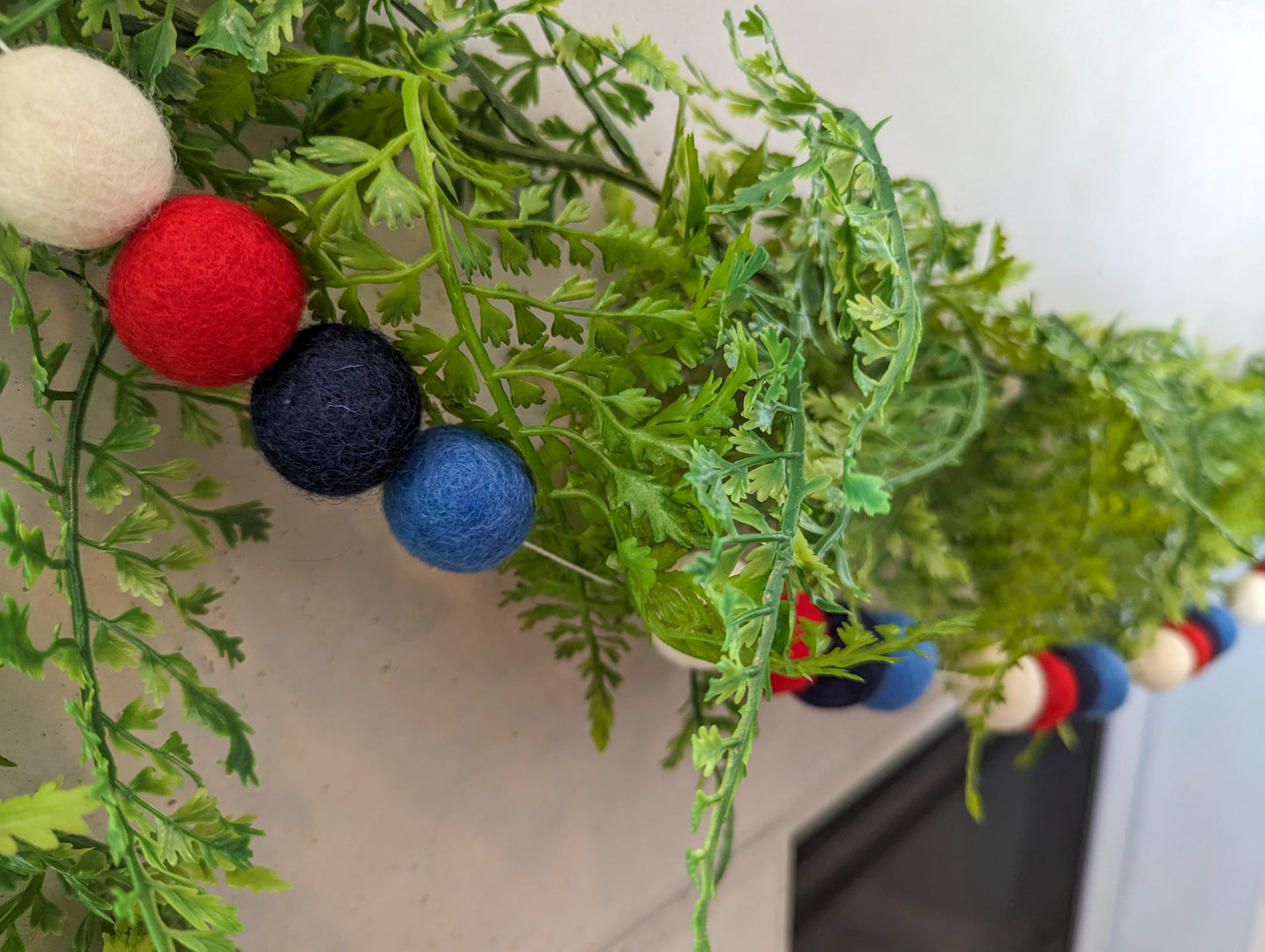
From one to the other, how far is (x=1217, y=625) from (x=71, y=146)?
942 mm

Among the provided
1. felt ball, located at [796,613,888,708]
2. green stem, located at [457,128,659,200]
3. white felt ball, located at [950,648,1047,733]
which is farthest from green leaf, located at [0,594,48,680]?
white felt ball, located at [950,648,1047,733]

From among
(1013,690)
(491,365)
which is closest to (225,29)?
(491,365)

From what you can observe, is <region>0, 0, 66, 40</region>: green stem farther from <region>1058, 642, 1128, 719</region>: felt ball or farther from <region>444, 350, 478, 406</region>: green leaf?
<region>1058, 642, 1128, 719</region>: felt ball

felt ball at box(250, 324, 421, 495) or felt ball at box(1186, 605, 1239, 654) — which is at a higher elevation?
felt ball at box(250, 324, 421, 495)

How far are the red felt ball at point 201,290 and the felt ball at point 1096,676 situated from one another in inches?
24.7

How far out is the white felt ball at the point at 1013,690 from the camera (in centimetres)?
56

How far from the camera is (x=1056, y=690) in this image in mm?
591

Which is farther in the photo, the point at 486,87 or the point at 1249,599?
the point at 1249,599

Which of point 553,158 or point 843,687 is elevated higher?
point 553,158

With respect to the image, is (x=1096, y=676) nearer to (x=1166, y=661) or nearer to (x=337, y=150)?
(x=1166, y=661)

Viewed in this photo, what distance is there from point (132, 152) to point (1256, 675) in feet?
5.50

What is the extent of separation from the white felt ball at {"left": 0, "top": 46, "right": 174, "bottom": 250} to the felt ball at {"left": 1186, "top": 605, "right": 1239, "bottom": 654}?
89 cm

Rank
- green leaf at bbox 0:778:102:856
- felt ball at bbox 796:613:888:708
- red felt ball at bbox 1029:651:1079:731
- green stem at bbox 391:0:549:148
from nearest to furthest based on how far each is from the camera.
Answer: green leaf at bbox 0:778:102:856, green stem at bbox 391:0:549:148, felt ball at bbox 796:613:888:708, red felt ball at bbox 1029:651:1079:731

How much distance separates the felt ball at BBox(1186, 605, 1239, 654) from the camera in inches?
29.4
